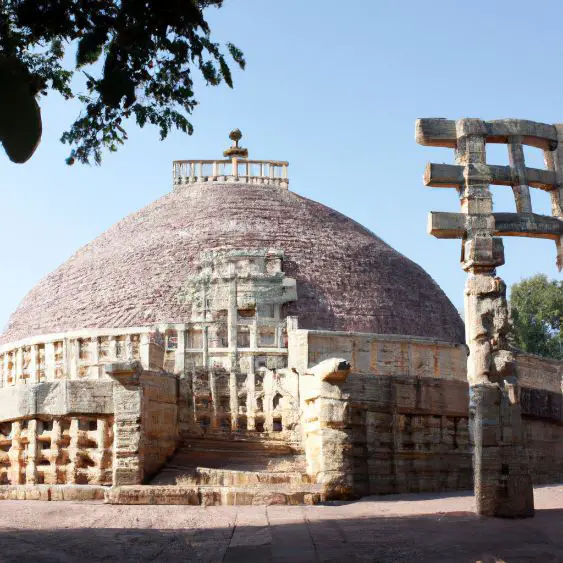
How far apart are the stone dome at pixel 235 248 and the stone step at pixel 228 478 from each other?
12151 millimetres

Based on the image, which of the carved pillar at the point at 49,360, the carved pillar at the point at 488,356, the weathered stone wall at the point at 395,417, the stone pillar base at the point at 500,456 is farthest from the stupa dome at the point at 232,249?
the stone pillar base at the point at 500,456

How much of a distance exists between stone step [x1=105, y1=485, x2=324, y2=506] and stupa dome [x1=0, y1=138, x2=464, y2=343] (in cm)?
1302

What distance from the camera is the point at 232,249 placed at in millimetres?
24484

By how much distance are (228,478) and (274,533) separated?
3396 millimetres

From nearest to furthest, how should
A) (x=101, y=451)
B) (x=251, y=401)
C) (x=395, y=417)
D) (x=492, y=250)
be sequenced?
(x=492, y=250) < (x=101, y=451) < (x=395, y=417) < (x=251, y=401)

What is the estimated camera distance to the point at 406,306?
25453 mm

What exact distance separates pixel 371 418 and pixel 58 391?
3.88m

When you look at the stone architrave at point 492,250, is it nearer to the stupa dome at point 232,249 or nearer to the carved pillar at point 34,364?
the carved pillar at point 34,364

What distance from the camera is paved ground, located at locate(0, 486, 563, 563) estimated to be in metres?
6.40

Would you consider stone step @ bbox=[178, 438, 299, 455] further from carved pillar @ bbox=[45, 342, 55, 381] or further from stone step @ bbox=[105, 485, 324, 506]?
carved pillar @ bbox=[45, 342, 55, 381]

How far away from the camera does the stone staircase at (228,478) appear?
9797 millimetres

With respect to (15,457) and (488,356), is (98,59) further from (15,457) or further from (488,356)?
(15,457)

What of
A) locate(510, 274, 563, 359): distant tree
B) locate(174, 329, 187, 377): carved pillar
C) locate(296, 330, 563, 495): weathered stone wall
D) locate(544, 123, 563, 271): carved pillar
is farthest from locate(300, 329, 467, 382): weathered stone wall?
locate(510, 274, 563, 359): distant tree

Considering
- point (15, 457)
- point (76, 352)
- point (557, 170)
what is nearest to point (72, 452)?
point (15, 457)
